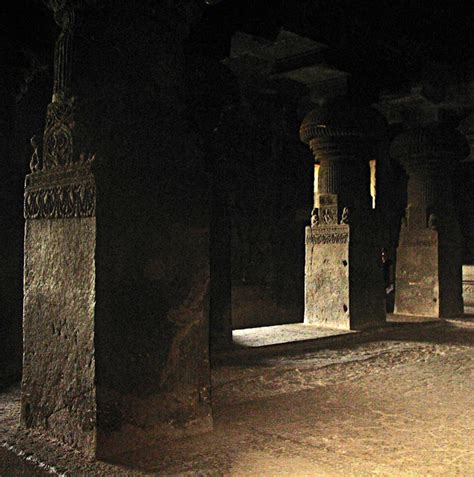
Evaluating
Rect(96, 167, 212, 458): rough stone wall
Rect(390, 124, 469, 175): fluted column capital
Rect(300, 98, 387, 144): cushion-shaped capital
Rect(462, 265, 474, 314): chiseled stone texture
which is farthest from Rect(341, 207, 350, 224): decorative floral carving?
Rect(462, 265, 474, 314): chiseled stone texture

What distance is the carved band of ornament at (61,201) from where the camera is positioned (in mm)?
2934

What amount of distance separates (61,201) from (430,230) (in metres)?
7.26

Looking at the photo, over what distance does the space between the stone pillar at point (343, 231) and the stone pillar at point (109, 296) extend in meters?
4.74

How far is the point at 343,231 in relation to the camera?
7766 millimetres

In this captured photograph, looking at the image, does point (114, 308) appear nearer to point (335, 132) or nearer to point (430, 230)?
point (335, 132)

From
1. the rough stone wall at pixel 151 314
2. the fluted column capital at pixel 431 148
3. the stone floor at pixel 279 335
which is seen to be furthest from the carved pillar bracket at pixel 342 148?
the rough stone wall at pixel 151 314

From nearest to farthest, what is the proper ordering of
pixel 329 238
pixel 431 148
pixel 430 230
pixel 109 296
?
1. pixel 109 296
2. pixel 329 238
3. pixel 431 148
4. pixel 430 230

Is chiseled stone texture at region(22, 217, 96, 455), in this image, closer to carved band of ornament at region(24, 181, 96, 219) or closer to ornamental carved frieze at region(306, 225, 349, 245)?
carved band of ornament at region(24, 181, 96, 219)

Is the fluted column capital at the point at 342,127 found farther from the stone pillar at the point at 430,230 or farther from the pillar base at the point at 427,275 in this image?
the pillar base at the point at 427,275

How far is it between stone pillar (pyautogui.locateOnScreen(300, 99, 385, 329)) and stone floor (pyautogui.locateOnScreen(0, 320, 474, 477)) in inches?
84.0

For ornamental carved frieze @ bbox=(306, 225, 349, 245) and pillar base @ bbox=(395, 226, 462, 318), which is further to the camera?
pillar base @ bbox=(395, 226, 462, 318)

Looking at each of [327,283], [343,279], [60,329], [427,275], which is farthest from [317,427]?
[427,275]

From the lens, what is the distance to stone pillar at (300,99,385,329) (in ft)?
25.5

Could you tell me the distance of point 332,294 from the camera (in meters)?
7.92
